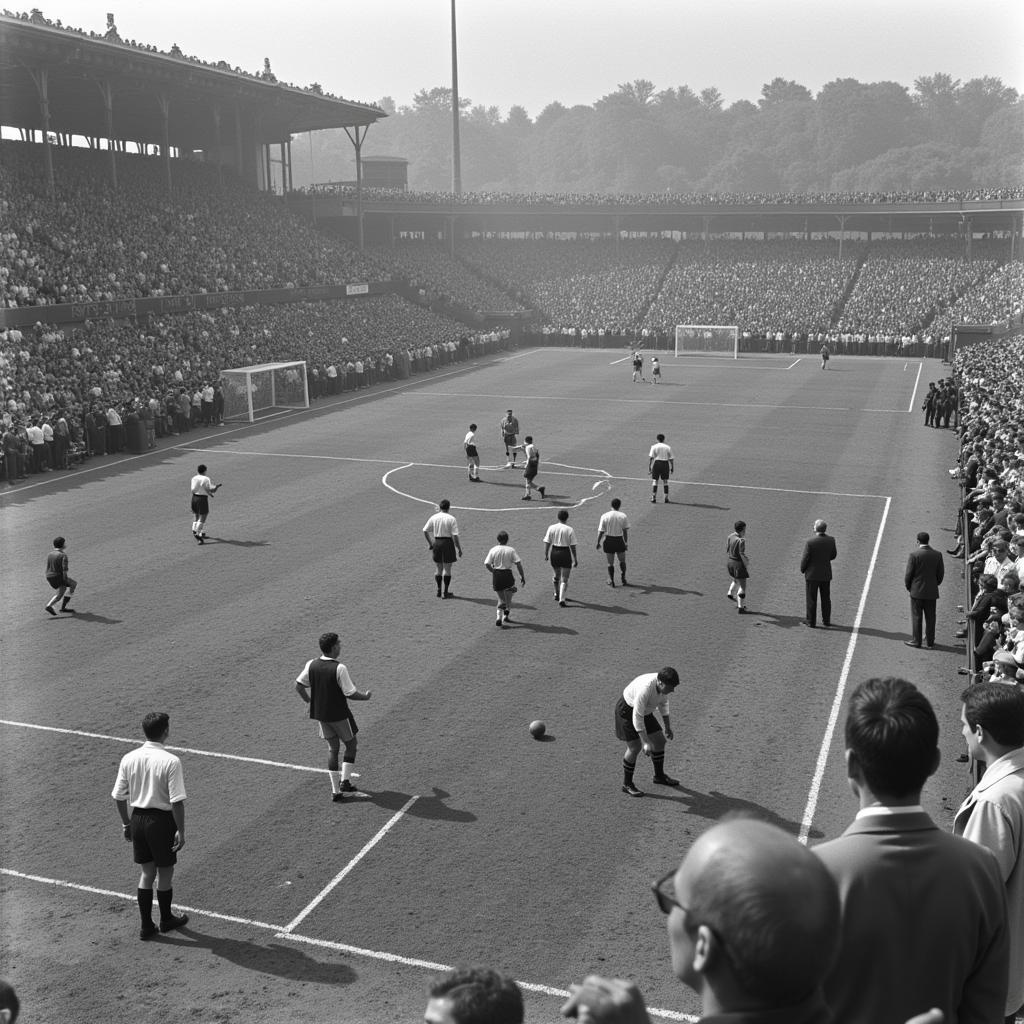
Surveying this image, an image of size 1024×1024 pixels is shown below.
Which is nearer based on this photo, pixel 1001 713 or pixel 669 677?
pixel 1001 713

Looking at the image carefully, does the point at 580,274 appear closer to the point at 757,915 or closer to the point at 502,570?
the point at 502,570

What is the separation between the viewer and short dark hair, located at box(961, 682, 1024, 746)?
520cm

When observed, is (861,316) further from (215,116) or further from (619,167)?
(619,167)

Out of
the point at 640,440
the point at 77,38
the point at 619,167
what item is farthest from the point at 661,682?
the point at 619,167

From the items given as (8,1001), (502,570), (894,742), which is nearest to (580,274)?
(502,570)

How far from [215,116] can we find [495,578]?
48243 mm

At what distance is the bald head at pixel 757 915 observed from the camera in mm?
2486

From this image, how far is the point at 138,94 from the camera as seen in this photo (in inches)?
2217

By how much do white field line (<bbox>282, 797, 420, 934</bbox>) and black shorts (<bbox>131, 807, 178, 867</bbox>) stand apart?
1.26 m

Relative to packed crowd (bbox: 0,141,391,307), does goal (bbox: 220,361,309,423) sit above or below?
below

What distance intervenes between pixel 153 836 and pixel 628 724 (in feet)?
17.4

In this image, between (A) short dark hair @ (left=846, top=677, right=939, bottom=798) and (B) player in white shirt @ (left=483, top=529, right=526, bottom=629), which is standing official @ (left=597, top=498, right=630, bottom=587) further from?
(A) short dark hair @ (left=846, top=677, right=939, bottom=798)

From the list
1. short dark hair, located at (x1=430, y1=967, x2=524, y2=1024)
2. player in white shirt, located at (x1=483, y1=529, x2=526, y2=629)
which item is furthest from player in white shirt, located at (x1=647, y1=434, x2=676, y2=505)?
short dark hair, located at (x1=430, y1=967, x2=524, y2=1024)

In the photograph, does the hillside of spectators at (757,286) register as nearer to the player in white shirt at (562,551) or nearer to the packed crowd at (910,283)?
the packed crowd at (910,283)
